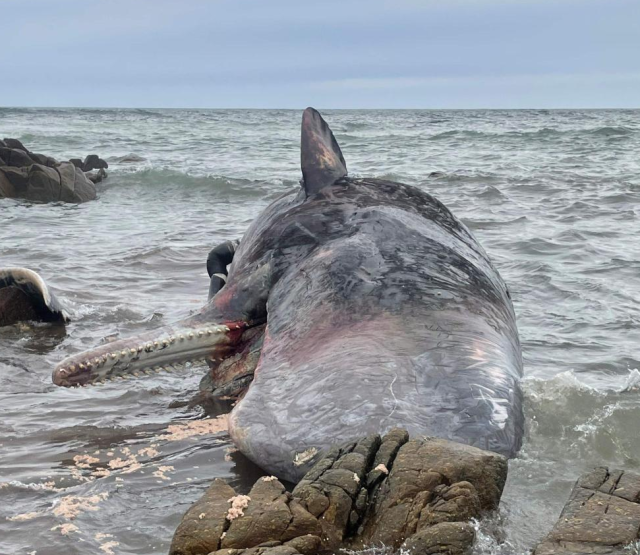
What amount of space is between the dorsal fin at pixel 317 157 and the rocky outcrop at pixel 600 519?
355 centimetres

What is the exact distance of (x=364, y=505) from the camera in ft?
10.8

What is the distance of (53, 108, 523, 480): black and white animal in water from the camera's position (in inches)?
158

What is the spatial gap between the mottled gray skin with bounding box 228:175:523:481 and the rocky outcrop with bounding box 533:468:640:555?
628 millimetres

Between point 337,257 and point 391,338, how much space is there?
0.97 m

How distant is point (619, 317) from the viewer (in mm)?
7961

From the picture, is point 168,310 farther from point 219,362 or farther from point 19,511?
point 19,511

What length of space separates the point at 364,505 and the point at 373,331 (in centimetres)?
142

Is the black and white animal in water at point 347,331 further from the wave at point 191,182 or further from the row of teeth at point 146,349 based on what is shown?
the wave at point 191,182

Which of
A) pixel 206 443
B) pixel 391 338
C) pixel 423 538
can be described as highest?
pixel 391 338

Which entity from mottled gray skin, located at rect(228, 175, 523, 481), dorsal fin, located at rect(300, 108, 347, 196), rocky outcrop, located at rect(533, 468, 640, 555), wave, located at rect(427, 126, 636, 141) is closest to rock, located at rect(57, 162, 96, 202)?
dorsal fin, located at rect(300, 108, 347, 196)

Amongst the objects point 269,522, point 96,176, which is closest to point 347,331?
point 269,522

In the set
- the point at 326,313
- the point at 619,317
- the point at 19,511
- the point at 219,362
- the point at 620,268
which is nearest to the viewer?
the point at 19,511

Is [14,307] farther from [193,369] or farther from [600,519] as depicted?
[600,519]

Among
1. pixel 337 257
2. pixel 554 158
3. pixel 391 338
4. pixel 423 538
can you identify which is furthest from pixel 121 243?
pixel 554 158
